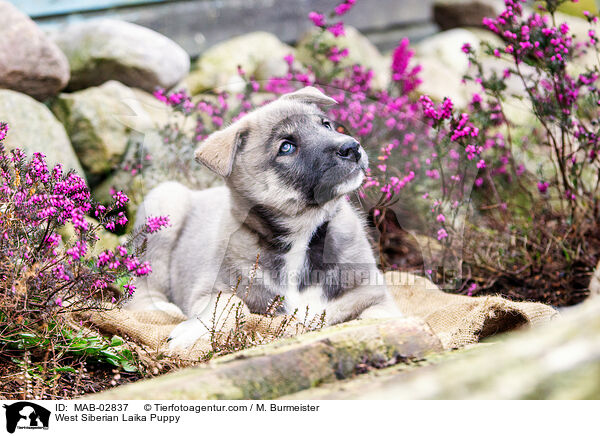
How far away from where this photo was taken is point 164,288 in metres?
5.23

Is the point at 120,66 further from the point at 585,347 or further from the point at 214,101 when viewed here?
the point at 585,347

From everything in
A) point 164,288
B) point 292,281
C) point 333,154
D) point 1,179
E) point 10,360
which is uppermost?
point 333,154

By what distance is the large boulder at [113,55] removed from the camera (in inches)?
293

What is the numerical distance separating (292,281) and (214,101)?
2.40 meters

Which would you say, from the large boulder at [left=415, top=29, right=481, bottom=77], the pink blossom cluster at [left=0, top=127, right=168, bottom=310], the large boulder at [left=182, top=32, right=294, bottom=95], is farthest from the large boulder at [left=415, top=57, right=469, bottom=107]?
the pink blossom cluster at [left=0, top=127, right=168, bottom=310]

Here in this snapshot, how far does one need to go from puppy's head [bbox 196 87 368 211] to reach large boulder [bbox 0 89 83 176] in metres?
2.33

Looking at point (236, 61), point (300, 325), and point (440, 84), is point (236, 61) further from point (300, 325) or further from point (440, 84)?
point (300, 325)


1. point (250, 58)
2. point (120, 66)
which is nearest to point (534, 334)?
point (120, 66)

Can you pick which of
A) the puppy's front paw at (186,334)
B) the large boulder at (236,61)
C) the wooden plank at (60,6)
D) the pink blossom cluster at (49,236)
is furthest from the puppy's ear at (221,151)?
the wooden plank at (60,6)

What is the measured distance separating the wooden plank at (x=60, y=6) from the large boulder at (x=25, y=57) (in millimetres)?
1887

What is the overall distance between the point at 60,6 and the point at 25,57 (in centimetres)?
245
